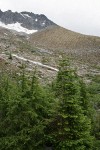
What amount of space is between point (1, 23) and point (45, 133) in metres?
176

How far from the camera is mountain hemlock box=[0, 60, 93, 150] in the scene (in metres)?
23.5

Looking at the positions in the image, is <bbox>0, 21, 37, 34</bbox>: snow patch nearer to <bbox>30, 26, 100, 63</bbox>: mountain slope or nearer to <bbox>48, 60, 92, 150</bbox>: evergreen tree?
<bbox>30, 26, 100, 63</bbox>: mountain slope

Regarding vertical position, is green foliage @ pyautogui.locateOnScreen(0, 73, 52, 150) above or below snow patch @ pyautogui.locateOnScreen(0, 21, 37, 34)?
below

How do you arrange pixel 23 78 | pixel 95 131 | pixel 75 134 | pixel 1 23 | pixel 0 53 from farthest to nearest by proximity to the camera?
pixel 1 23 → pixel 0 53 → pixel 95 131 → pixel 23 78 → pixel 75 134

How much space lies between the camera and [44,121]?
24.5 metres

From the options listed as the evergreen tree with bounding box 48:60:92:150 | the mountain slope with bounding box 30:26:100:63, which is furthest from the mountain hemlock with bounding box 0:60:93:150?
the mountain slope with bounding box 30:26:100:63

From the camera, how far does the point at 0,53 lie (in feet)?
226

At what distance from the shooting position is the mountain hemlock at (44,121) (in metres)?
23.5

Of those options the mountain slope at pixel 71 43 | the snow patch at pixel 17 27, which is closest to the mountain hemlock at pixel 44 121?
the mountain slope at pixel 71 43

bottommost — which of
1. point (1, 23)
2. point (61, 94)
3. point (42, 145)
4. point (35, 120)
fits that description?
point (42, 145)

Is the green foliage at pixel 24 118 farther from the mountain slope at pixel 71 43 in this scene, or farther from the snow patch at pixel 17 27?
the snow patch at pixel 17 27

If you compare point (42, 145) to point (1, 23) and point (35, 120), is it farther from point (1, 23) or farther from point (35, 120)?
point (1, 23)

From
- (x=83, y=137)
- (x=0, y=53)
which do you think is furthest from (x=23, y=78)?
(x=0, y=53)

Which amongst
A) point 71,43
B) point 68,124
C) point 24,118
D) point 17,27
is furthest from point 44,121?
point 17,27
